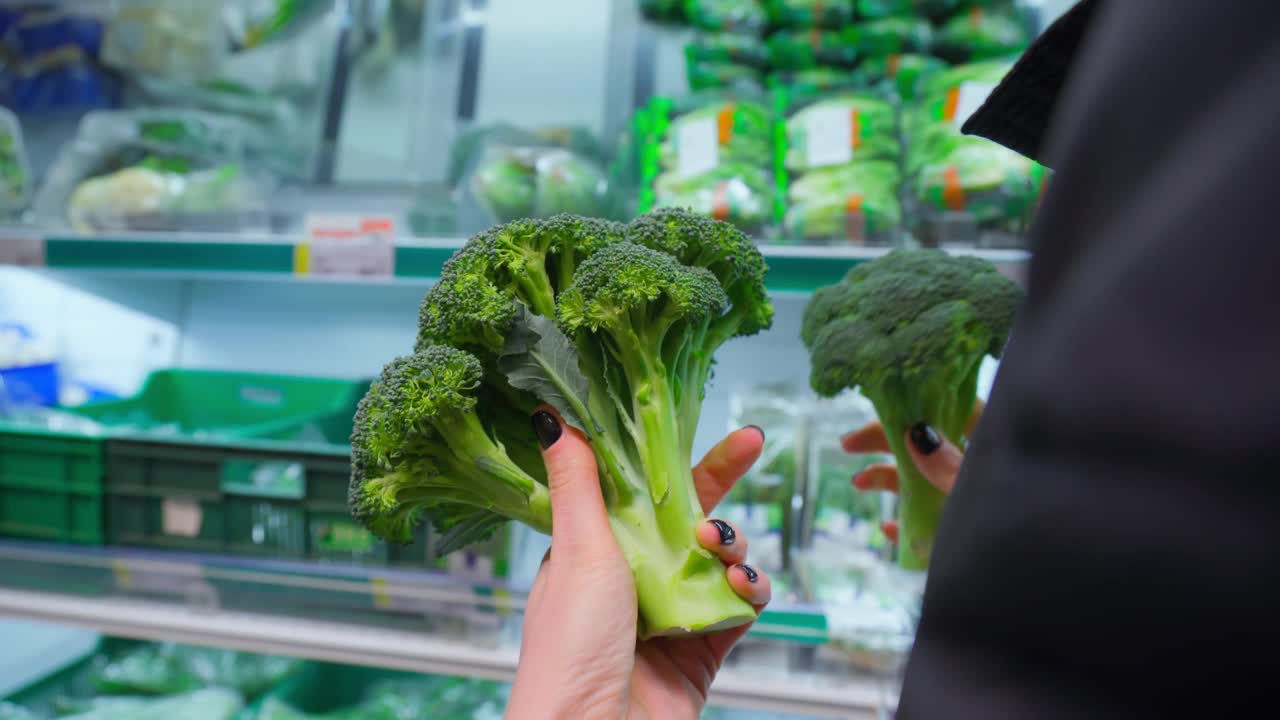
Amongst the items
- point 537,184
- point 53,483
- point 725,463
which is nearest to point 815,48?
point 537,184

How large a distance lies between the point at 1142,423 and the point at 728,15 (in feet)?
5.88

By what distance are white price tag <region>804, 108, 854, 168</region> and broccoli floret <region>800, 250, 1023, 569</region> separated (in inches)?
18.5

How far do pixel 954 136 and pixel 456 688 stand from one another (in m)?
1.70

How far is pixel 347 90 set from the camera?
219 centimetres

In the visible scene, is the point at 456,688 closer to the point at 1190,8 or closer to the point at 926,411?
the point at 926,411

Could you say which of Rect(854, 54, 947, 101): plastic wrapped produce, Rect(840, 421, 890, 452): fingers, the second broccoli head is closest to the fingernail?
Rect(840, 421, 890, 452): fingers

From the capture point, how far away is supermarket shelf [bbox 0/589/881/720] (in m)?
1.29

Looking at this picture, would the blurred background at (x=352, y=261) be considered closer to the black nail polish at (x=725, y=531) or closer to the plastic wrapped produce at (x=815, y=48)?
the plastic wrapped produce at (x=815, y=48)

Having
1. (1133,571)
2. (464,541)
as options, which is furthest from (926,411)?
(1133,571)

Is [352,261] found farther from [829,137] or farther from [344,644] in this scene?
[829,137]

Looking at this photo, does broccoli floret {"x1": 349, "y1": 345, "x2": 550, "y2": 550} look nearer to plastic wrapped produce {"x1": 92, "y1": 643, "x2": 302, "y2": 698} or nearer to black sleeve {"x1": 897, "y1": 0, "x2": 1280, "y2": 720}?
black sleeve {"x1": 897, "y1": 0, "x2": 1280, "y2": 720}

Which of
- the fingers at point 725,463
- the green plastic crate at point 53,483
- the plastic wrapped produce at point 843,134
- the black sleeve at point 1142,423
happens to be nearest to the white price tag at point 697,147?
the plastic wrapped produce at point 843,134

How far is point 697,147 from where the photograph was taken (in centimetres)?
157

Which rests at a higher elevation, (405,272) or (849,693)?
(405,272)
